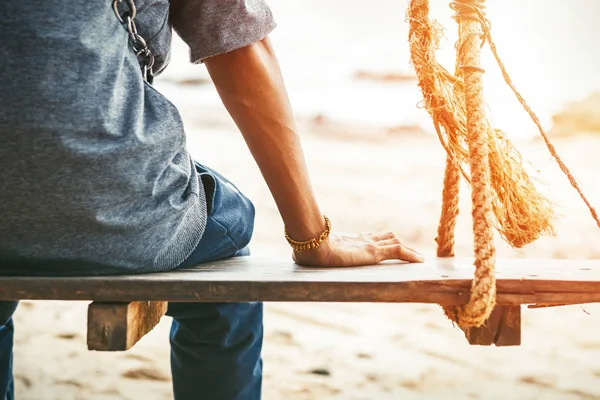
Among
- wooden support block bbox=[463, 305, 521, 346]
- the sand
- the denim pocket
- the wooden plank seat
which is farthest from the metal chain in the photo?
the sand

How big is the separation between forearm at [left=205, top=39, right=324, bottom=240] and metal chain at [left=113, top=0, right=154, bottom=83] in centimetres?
9

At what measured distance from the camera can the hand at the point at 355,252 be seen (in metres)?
1.01

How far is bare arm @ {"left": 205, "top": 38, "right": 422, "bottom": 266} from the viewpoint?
91 centimetres

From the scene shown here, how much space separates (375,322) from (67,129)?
2.38 m

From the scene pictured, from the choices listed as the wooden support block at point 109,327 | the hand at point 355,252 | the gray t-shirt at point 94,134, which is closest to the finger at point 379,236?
the hand at point 355,252

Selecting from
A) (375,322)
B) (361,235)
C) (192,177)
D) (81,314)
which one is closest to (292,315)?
(375,322)

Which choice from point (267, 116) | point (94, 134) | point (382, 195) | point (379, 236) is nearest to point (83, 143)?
point (94, 134)

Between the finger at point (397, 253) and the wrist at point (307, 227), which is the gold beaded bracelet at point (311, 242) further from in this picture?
the finger at point (397, 253)

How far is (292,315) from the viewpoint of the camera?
2.94 meters

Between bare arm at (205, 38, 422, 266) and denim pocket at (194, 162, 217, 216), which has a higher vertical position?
bare arm at (205, 38, 422, 266)

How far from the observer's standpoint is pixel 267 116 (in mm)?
918

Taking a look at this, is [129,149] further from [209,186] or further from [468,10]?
[468,10]

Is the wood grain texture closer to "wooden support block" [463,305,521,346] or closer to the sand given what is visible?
"wooden support block" [463,305,521,346]

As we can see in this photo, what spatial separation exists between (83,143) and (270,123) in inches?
11.3
